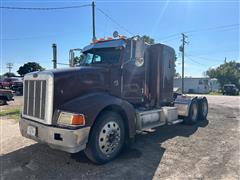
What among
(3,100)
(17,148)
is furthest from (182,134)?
(3,100)

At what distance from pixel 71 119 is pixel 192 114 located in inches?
243

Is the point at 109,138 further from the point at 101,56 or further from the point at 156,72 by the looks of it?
the point at 156,72

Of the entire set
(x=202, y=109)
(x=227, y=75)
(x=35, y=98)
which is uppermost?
(x=227, y=75)

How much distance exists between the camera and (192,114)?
336 inches

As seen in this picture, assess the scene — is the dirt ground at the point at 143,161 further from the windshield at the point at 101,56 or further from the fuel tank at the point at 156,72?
the windshield at the point at 101,56

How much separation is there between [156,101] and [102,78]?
263 cm

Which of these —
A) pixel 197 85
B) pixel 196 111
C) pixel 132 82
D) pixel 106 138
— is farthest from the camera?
pixel 197 85

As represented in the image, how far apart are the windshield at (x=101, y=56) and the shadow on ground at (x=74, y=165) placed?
7.48ft

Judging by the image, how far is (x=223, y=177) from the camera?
3.73 m

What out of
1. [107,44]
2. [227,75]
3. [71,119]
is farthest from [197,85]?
[71,119]

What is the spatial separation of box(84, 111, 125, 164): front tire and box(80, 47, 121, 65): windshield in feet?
5.12

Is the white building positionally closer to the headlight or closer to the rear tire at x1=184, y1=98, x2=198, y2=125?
the rear tire at x1=184, y1=98, x2=198, y2=125

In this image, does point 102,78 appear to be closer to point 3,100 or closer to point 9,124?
point 9,124

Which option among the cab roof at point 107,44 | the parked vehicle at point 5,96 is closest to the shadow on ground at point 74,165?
the cab roof at point 107,44
